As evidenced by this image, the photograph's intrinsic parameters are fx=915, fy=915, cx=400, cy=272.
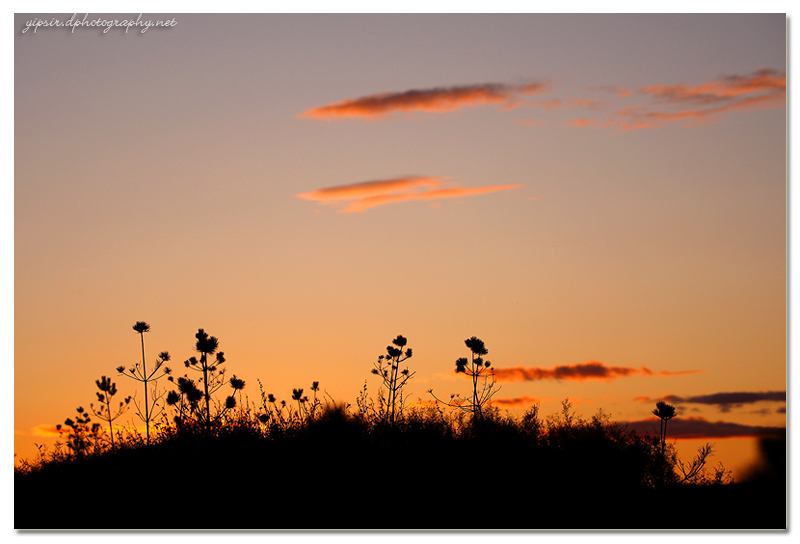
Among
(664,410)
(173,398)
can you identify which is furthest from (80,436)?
(664,410)

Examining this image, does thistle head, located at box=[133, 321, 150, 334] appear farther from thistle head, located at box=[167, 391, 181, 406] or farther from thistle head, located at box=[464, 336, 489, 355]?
thistle head, located at box=[464, 336, 489, 355]

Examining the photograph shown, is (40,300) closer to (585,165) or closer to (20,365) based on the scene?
(20,365)

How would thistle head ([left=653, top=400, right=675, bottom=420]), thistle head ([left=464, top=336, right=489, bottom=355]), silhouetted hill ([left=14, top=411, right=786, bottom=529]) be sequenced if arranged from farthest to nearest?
thistle head ([left=464, top=336, right=489, bottom=355])
thistle head ([left=653, top=400, right=675, bottom=420])
silhouetted hill ([left=14, top=411, right=786, bottom=529])

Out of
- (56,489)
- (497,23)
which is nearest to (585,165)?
(497,23)

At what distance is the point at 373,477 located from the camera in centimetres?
1415

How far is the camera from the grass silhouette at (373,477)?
12.8 m

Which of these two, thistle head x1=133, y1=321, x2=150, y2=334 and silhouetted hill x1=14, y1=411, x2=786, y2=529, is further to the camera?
thistle head x1=133, y1=321, x2=150, y2=334

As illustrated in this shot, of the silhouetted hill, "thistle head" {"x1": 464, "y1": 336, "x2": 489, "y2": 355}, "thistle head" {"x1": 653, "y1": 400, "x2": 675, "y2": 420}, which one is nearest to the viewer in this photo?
the silhouetted hill

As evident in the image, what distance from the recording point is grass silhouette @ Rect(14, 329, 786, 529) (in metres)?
12.8

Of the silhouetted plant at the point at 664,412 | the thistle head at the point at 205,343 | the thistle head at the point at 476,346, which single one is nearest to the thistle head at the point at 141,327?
the thistle head at the point at 205,343

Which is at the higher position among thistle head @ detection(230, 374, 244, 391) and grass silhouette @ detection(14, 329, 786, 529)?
thistle head @ detection(230, 374, 244, 391)

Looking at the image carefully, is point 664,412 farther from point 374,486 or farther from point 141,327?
point 141,327

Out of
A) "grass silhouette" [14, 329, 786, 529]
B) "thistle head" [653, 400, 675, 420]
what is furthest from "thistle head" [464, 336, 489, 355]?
"thistle head" [653, 400, 675, 420]

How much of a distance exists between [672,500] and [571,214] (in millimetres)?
4662
